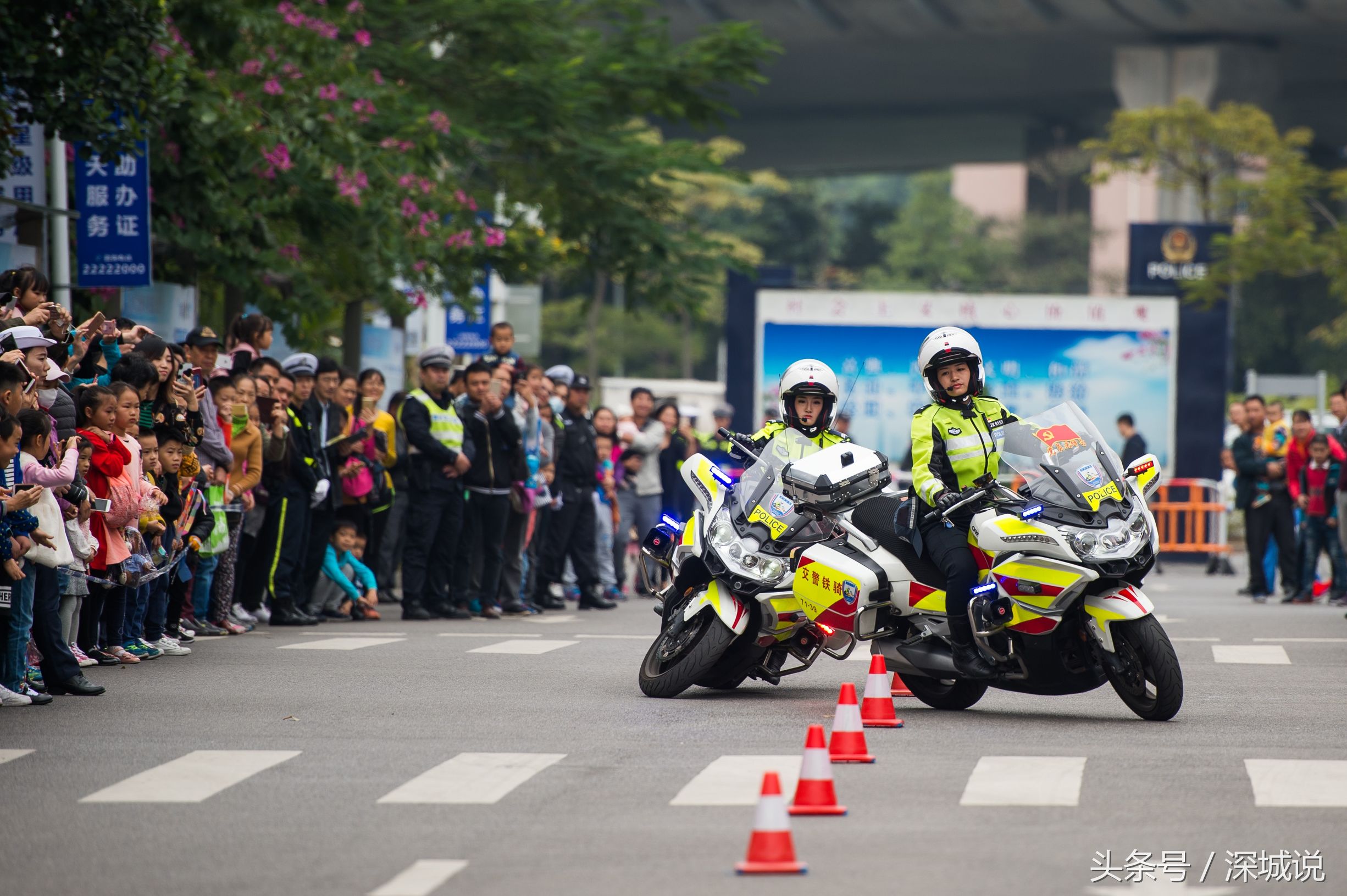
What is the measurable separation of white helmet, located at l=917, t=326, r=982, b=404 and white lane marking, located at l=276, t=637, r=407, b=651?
4.91 metres

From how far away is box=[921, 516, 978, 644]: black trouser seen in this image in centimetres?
981

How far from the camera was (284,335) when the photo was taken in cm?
2022

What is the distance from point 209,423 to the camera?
13.9m

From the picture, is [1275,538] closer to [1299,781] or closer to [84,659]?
[84,659]

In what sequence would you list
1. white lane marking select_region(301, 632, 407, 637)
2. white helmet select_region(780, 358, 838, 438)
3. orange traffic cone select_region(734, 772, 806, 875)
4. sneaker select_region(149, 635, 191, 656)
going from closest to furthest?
orange traffic cone select_region(734, 772, 806, 875) < white helmet select_region(780, 358, 838, 438) < sneaker select_region(149, 635, 191, 656) < white lane marking select_region(301, 632, 407, 637)

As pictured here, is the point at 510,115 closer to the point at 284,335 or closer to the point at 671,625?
the point at 284,335

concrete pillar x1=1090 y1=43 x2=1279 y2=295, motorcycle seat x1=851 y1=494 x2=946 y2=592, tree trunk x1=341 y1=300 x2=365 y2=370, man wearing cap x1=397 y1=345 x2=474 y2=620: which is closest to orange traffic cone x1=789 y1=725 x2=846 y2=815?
motorcycle seat x1=851 y1=494 x2=946 y2=592

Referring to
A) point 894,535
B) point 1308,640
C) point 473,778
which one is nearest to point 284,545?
point 894,535

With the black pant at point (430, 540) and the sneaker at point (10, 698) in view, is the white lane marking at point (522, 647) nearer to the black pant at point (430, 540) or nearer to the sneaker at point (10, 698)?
the black pant at point (430, 540)

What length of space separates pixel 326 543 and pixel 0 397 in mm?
6266

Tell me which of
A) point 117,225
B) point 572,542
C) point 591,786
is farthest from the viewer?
point 572,542

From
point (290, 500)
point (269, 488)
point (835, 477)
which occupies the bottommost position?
point (290, 500)

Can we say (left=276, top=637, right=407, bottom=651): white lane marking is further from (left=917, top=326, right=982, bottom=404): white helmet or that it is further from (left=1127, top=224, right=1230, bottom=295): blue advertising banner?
(left=1127, top=224, right=1230, bottom=295): blue advertising banner

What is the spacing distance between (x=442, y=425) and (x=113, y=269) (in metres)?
2.84
